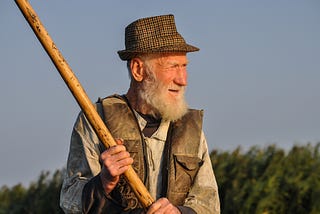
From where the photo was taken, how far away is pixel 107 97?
5.77 meters

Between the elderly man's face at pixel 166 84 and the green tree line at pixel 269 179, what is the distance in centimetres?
348

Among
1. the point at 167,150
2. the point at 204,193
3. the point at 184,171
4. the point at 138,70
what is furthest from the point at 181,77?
the point at 204,193

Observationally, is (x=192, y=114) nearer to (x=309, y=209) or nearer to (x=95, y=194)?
(x=95, y=194)

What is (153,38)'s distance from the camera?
5.63 m

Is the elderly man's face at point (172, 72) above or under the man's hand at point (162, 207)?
above

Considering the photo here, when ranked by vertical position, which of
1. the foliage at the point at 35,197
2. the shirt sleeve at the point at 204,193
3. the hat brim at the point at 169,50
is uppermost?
the hat brim at the point at 169,50

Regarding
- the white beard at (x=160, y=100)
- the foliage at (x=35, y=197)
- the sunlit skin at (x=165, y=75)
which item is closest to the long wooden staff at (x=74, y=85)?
Result: the sunlit skin at (x=165, y=75)

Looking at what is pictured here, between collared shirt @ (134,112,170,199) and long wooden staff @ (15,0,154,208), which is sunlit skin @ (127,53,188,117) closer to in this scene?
collared shirt @ (134,112,170,199)

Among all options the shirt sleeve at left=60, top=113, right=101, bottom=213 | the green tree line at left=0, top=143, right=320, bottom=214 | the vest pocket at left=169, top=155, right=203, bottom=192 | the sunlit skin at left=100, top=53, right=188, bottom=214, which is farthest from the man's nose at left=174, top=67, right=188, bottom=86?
the green tree line at left=0, top=143, right=320, bottom=214

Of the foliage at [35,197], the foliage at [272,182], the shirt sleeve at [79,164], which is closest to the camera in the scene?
the shirt sleeve at [79,164]

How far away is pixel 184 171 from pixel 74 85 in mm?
1125

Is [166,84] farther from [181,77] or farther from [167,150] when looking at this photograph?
[167,150]

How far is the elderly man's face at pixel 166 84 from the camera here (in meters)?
5.58

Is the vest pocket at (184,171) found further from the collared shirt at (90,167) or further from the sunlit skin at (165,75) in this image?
the sunlit skin at (165,75)
